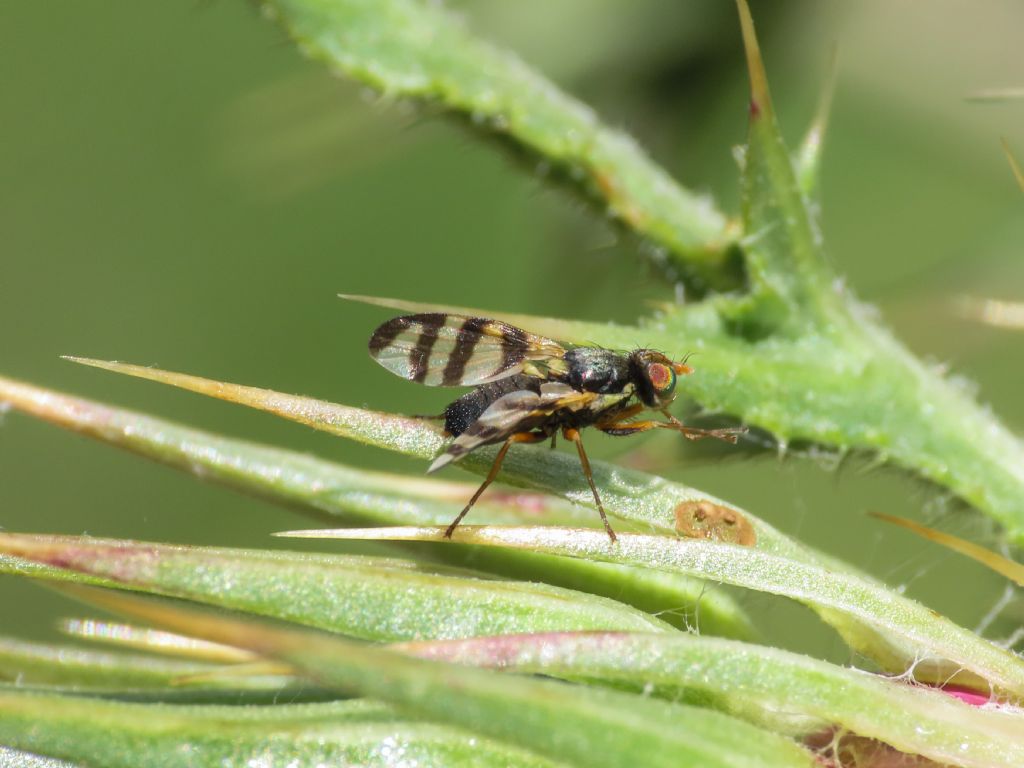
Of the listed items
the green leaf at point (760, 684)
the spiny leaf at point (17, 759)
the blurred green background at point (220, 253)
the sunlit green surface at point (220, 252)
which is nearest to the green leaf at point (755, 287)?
the green leaf at point (760, 684)

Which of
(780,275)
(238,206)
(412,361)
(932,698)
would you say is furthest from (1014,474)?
(238,206)

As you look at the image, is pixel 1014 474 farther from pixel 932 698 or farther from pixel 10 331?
pixel 10 331

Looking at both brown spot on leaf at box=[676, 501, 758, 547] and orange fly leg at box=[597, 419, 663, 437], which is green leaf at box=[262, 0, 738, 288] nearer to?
orange fly leg at box=[597, 419, 663, 437]

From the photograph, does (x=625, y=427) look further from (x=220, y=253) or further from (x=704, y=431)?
(x=220, y=253)

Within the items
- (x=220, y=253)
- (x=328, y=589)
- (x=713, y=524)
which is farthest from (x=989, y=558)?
(x=220, y=253)

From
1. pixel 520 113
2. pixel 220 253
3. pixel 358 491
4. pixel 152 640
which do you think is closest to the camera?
pixel 152 640

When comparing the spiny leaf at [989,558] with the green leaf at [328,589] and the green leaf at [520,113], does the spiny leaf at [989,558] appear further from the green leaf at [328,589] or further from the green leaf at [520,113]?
→ the green leaf at [520,113]
